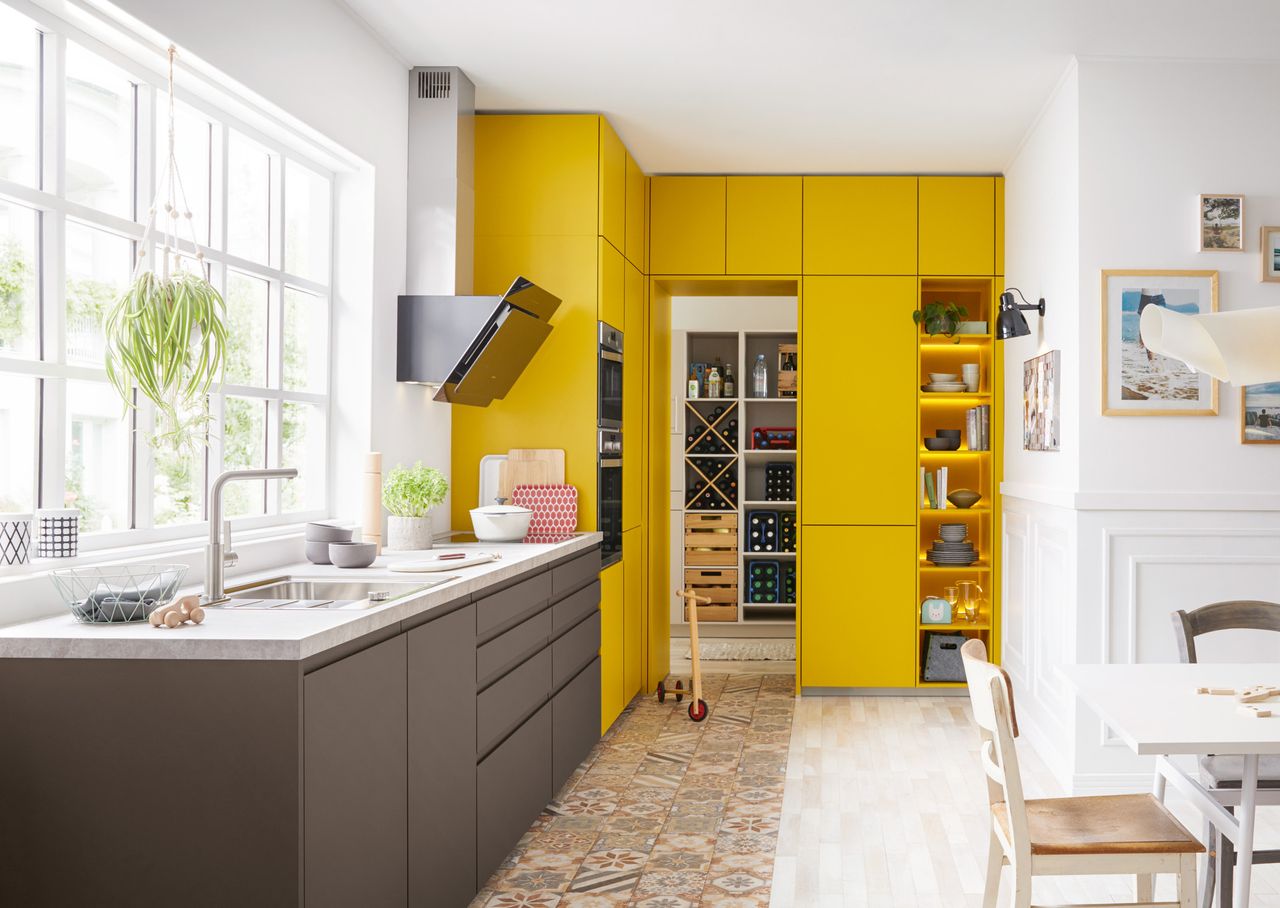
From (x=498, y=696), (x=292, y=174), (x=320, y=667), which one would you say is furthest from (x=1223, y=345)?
(x=292, y=174)

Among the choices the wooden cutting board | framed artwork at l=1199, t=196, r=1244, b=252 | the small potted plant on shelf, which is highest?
framed artwork at l=1199, t=196, r=1244, b=252

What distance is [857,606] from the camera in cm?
577

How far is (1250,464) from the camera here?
398 cm

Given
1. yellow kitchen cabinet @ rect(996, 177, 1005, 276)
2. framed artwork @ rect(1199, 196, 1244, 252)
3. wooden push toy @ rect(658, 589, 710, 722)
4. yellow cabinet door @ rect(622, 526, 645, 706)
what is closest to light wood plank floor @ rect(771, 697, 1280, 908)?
wooden push toy @ rect(658, 589, 710, 722)

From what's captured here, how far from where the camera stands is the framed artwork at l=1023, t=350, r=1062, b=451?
4.38 m

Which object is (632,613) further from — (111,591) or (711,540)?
(111,591)

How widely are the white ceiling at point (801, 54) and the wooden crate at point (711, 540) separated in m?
3.11

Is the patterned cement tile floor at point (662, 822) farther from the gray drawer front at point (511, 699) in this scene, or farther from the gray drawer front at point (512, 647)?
the gray drawer front at point (512, 647)

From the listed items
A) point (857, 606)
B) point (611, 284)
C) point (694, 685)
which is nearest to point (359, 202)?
point (611, 284)

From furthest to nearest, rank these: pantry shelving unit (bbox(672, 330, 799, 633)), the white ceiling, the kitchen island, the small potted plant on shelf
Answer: pantry shelving unit (bbox(672, 330, 799, 633)), the small potted plant on shelf, the white ceiling, the kitchen island

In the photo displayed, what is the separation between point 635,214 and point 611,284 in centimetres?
82

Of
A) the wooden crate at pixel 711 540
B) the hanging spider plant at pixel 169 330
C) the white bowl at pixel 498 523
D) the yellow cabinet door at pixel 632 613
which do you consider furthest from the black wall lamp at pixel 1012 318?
the hanging spider plant at pixel 169 330

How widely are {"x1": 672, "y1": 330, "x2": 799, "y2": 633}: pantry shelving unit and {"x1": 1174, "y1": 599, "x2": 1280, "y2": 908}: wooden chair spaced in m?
4.56

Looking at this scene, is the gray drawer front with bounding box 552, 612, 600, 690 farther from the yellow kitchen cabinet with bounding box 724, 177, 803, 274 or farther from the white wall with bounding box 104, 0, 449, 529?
the yellow kitchen cabinet with bounding box 724, 177, 803, 274
